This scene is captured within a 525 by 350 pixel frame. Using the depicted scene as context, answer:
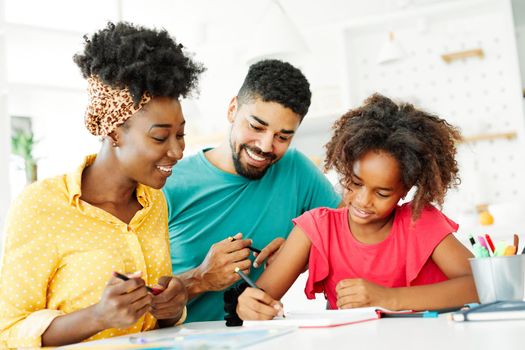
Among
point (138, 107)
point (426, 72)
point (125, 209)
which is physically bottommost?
point (125, 209)

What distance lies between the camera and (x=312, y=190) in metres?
1.97

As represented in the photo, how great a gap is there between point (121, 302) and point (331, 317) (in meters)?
0.36

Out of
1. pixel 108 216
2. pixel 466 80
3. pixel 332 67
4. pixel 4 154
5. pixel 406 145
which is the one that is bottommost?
pixel 108 216

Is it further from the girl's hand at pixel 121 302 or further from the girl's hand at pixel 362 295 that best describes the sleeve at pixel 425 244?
the girl's hand at pixel 121 302

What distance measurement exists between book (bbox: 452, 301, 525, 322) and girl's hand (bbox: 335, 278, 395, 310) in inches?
11.7

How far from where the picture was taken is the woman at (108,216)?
3.95 ft

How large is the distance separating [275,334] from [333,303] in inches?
23.1

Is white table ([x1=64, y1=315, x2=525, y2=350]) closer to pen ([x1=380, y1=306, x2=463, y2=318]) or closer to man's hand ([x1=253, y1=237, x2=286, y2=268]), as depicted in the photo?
pen ([x1=380, y1=306, x2=463, y2=318])

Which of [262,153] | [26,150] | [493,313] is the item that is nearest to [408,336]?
[493,313]

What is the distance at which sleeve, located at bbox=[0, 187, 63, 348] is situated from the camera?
1187mm

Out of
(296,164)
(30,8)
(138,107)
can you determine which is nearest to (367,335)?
(138,107)

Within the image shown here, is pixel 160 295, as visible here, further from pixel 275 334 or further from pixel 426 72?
pixel 426 72

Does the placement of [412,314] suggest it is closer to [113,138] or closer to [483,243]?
[483,243]

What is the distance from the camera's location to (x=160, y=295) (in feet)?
4.17
